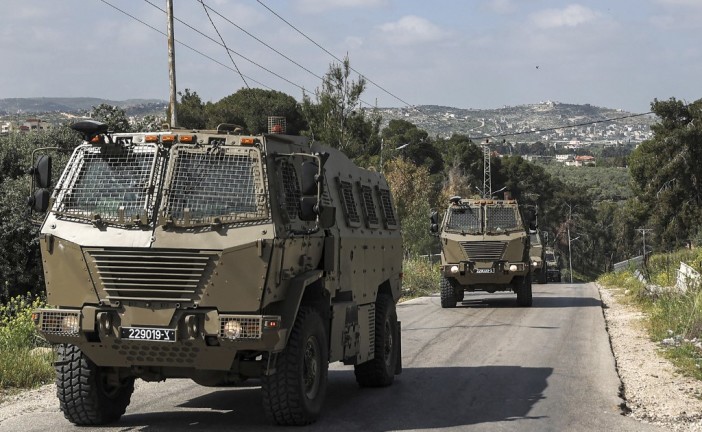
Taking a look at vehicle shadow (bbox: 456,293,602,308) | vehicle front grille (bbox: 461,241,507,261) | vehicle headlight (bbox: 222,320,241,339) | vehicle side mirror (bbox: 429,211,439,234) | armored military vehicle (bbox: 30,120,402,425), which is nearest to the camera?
vehicle headlight (bbox: 222,320,241,339)

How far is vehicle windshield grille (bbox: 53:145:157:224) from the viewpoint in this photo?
9289 millimetres

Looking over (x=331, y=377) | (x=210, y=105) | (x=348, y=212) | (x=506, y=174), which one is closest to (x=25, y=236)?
(x=331, y=377)

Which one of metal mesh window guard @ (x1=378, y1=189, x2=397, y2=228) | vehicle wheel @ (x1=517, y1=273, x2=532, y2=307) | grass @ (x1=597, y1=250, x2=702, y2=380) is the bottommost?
vehicle wheel @ (x1=517, y1=273, x2=532, y2=307)

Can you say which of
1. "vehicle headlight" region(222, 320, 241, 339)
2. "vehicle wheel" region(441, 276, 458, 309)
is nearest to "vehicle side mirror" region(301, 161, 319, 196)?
"vehicle headlight" region(222, 320, 241, 339)

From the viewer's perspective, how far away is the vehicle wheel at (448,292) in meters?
26.2

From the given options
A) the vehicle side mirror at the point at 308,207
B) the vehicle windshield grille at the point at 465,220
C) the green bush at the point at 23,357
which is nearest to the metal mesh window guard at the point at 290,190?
the vehicle side mirror at the point at 308,207

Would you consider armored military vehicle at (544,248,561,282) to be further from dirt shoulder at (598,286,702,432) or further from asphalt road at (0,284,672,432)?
asphalt road at (0,284,672,432)

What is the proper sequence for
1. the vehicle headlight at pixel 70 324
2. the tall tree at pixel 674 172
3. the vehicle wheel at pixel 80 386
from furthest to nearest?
1. the tall tree at pixel 674 172
2. the vehicle wheel at pixel 80 386
3. the vehicle headlight at pixel 70 324

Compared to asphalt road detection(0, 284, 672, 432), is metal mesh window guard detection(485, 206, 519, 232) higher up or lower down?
higher up

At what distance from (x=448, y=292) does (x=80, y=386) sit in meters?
17.3

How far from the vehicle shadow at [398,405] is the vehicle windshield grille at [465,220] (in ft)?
41.0

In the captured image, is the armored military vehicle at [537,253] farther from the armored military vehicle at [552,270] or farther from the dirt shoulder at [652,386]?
the dirt shoulder at [652,386]

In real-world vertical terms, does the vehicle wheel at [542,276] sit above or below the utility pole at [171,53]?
below

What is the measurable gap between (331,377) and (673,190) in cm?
4842
